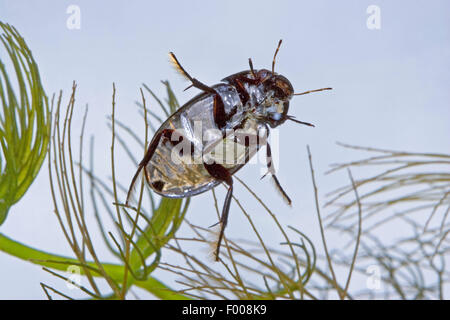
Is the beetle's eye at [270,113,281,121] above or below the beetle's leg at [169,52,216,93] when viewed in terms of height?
below

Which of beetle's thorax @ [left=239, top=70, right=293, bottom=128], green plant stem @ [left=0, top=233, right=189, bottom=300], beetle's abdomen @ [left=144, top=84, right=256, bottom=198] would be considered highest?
beetle's thorax @ [left=239, top=70, right=293, bottom=128]

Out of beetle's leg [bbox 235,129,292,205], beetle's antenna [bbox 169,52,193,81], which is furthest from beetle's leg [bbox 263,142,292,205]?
beetle's antenna [bbox 169,52,193,81]

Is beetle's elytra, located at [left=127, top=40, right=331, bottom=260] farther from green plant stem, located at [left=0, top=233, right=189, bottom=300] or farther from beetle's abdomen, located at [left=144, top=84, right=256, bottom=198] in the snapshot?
green plant stem, located at [left=0, top=233, right=189, bottom=300]

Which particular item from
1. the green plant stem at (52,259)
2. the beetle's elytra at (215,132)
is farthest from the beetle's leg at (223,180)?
the green plant stem at (52,259)

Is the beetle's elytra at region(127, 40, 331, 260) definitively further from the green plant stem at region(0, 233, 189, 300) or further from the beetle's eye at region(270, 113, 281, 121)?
the green plant stem at region(0, 233, 189, 300)

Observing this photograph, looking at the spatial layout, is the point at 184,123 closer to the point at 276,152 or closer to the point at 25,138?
the point at 276,152

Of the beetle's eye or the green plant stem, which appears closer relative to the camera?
the beetle's eye

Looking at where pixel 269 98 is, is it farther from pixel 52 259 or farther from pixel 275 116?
pixel 52 259
